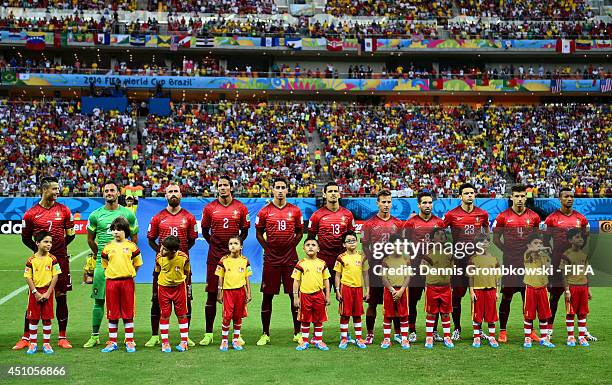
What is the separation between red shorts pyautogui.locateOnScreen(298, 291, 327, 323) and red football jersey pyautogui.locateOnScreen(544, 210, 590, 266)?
3506 mm

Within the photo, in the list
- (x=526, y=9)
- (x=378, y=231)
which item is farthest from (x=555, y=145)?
(x=378, y=231)

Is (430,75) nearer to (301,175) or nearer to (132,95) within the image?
(301,175)

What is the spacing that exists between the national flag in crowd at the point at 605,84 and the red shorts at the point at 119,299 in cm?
4673

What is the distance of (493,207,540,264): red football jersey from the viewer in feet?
39.2

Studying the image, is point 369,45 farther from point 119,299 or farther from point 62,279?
point 119,299

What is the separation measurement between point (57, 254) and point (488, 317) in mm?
6228

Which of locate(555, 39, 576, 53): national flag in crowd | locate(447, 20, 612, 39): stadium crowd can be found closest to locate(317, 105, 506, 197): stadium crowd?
locate(447, 20, 612, 39): stadium crowd

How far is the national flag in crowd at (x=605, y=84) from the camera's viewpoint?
51.6m

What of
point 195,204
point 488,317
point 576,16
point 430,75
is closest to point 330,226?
point 488,317

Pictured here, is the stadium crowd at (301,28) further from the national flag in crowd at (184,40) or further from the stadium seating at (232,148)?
the stadium seating at (232,148)

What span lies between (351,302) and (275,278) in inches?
48.7

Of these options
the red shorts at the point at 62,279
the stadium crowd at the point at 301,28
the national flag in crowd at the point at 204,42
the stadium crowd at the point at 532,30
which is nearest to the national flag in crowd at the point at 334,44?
the stadium crowd at the point at 301,28

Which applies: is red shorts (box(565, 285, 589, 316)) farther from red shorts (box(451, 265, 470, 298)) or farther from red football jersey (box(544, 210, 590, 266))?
red shorts (box(451, 265, 470, 298))

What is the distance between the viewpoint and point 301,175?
41.2m
